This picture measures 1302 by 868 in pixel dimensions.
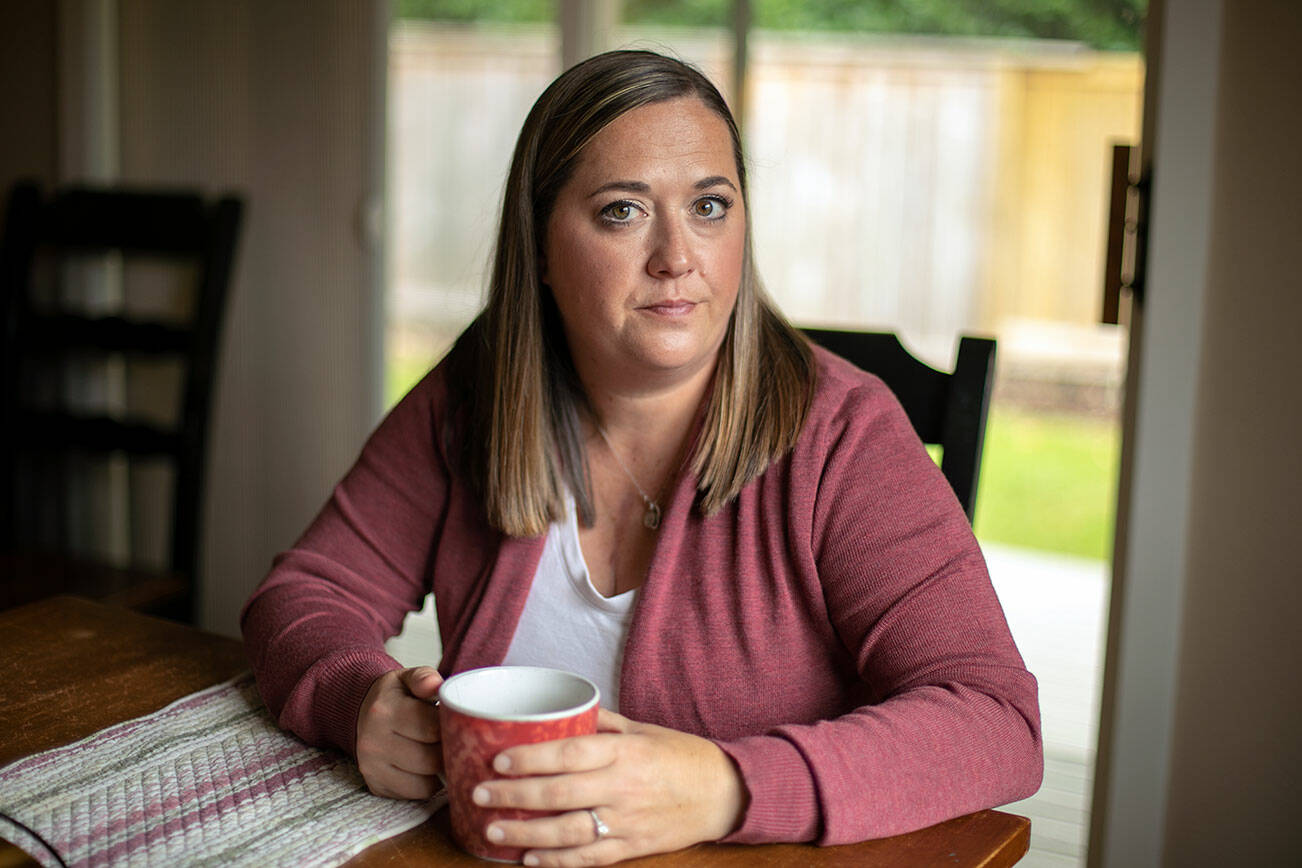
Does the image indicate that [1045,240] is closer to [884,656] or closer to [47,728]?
[884,656]

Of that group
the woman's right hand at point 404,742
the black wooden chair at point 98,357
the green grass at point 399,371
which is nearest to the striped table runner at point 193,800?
the woman's right hand at point 404,742

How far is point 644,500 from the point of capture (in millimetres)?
1206

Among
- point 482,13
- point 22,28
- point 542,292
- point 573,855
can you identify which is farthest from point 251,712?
point 22,28

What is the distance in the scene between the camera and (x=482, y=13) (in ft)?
8.32

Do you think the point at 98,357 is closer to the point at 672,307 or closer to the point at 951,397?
the point at 672,307

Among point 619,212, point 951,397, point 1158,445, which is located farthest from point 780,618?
point 1158,445

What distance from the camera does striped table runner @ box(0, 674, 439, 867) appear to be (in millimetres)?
744

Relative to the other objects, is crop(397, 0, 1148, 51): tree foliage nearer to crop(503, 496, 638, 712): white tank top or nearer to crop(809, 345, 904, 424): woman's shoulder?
crop(809, 345, 904, 424): woman's shoulder

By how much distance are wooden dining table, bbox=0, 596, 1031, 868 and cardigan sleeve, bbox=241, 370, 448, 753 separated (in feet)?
0.24

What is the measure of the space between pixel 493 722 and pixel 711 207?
61 cm

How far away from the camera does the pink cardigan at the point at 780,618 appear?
2.65ft

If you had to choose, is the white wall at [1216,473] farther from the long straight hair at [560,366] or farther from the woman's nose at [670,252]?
the woman's nose at [670,252]

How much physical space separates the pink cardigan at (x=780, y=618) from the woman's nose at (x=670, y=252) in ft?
0.59

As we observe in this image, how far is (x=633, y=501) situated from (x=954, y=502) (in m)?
0.34
